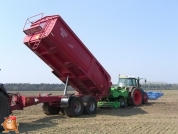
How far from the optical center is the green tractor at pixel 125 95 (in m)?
17.1

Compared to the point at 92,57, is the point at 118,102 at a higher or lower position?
lower

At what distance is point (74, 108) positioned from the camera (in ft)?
43.9

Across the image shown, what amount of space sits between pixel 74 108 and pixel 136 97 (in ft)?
24.2

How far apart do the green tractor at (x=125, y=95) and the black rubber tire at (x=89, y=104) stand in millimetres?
2332

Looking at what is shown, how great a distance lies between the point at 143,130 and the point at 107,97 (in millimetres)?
7870

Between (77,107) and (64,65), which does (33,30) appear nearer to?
(64,65)

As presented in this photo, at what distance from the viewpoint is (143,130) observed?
371 inches

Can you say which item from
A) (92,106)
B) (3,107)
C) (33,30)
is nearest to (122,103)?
(92,106)

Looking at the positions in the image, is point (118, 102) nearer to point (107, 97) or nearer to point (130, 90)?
point (107, 97)

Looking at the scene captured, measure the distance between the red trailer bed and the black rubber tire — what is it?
816mm

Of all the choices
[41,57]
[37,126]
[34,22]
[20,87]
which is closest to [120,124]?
[37,126]

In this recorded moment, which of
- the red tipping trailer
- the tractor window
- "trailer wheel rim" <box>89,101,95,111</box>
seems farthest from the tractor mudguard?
the tractor window

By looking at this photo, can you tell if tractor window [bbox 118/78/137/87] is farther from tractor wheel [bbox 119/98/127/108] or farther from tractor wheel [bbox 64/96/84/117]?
tractor wheel [bbox 64/96/84/117]

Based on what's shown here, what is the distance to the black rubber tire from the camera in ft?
46.0
